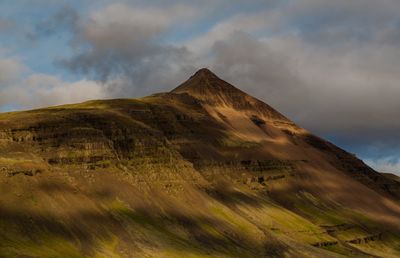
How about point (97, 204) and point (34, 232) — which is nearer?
point (34, 232)

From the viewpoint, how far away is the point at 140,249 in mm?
178625

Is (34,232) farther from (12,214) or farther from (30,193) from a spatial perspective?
(30,193)

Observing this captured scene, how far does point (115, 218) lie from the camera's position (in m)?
194

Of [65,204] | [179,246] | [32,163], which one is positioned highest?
[32,163]

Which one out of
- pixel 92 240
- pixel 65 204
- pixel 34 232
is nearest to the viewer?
pixel 34 232

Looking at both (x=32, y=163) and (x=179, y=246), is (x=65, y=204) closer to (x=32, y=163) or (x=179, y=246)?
(x=32, y=163)

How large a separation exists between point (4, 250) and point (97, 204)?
60.4 metres

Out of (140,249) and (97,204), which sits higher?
(97,204)

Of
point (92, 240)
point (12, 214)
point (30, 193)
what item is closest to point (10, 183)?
point (30, 193)

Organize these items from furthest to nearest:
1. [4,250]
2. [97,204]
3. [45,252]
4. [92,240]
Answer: [97,204] → [92,240] → [45,252] → [4,250]

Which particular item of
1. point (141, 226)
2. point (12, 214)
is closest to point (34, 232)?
point (12, 214)

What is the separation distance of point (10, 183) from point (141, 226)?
42.5 metres

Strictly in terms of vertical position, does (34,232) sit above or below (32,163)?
below

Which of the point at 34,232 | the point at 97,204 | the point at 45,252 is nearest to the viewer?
the point at 45,252
